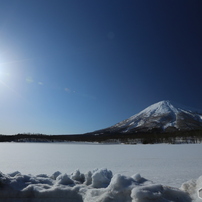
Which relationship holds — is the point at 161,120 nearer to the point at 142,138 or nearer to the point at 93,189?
the point at 142,138

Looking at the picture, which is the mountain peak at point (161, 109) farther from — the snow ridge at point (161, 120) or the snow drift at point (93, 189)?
the snow drift at point (93, 189)

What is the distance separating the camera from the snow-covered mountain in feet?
380

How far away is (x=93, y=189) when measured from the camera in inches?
140

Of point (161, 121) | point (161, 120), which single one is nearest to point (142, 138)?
point (161, 121)

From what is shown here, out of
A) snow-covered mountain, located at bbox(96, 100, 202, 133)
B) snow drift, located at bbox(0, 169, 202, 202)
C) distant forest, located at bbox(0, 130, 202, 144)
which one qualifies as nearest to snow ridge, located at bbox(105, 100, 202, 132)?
snow-covered mountain, located at bbox(96, 100, 202, 133)

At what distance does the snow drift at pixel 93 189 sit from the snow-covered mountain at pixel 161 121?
10585 cm

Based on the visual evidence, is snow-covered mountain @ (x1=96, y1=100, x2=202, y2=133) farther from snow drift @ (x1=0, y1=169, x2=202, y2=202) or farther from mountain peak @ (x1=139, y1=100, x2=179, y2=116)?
snow drift @ (x1=0, y1=169, x2=202, y2=202)

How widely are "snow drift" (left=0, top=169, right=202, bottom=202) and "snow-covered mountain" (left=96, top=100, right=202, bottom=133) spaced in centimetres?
10585

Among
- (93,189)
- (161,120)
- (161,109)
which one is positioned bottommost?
(93,189)

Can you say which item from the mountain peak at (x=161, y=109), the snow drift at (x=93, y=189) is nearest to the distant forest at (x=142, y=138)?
the snow drift at (x=93, y=189)

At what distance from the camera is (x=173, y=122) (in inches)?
5187

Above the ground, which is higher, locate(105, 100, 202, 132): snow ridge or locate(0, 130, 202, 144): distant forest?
locate(105, 100, 202, 132): snow ridge

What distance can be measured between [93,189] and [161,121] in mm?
A: 137545

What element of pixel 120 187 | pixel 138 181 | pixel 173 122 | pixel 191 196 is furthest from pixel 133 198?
pixel 173 122
